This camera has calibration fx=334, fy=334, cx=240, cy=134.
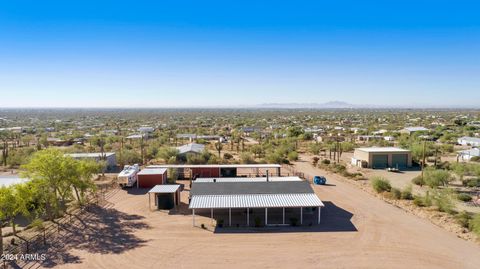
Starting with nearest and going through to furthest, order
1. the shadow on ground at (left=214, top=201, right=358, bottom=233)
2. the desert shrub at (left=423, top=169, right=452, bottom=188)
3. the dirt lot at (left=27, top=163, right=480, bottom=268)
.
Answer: the dirt lot at (left=27, top=163, right=480, bottom=268)
the shadow on ground at (left=214, top=201, right=358, bottom=233)
the desert shrub at (left=423, top=169, right=452, bottom=188)

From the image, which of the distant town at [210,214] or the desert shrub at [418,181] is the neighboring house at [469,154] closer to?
the distant town at [210,214]

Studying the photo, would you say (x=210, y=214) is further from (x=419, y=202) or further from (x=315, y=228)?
(x=419, y=202)

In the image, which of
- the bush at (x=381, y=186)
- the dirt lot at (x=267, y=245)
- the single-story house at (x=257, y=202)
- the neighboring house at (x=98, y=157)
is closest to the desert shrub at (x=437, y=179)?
the bush at (x=381, y=186)

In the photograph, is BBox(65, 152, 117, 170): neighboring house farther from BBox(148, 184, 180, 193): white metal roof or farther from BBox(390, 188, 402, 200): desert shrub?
BBox(390, 188, 402, 200): desert shrub

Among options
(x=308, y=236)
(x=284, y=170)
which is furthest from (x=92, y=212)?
(x=284, y=170)

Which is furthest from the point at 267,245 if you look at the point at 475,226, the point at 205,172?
the point at 205,172

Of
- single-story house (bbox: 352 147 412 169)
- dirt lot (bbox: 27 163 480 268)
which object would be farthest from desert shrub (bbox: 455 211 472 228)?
single-story house (bbox: 352 147 412 169)
